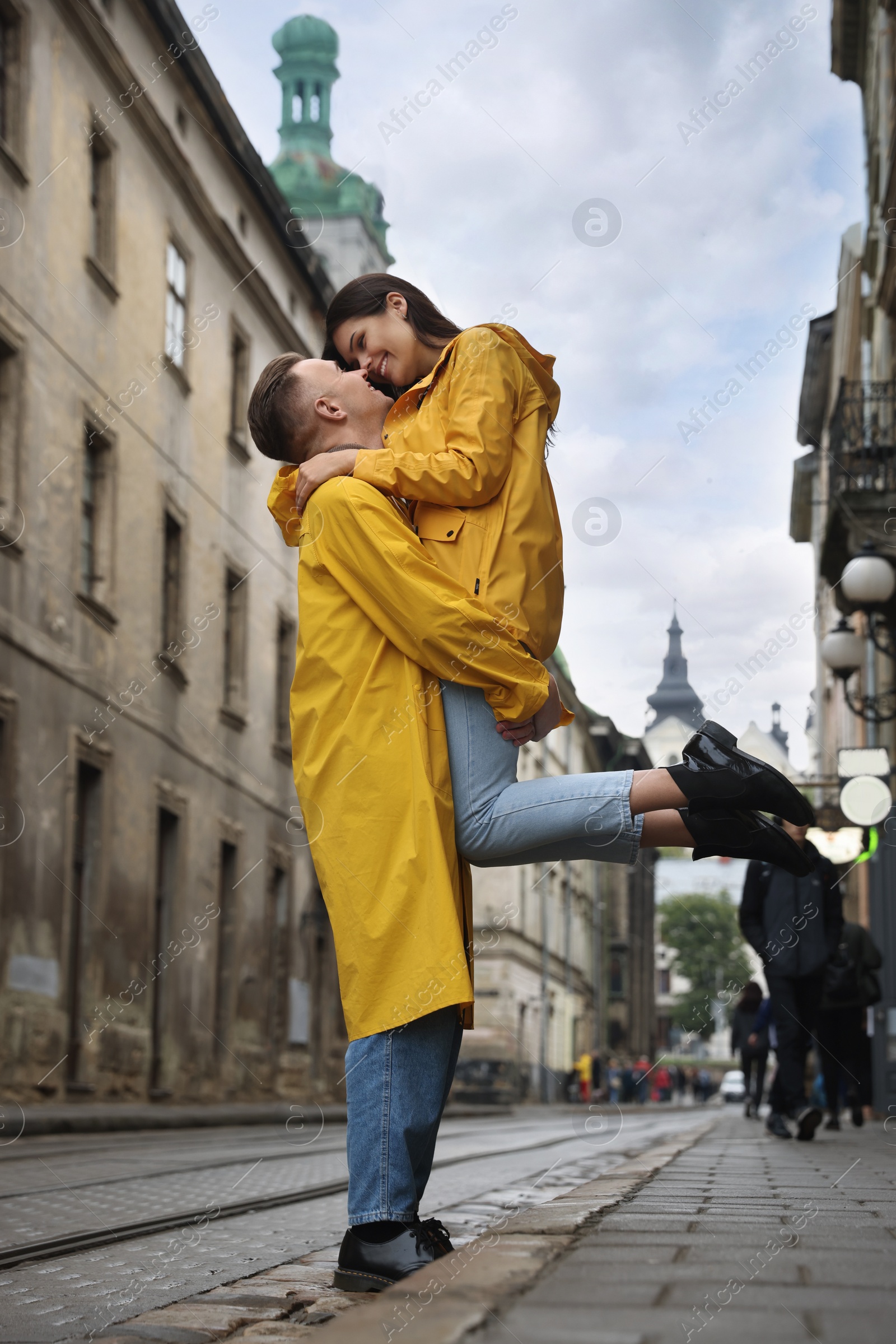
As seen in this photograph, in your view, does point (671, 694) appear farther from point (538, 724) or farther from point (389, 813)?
point (389, 813)

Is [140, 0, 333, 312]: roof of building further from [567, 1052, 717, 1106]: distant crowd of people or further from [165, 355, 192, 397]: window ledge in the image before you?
[567, 1052, 717, 1106]: distant crowd of people

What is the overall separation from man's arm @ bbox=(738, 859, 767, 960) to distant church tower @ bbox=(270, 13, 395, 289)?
28.0 meters

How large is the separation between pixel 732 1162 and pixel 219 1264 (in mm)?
3031

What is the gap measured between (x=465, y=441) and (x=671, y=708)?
5502 inches

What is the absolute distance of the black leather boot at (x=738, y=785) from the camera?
334 centimetres

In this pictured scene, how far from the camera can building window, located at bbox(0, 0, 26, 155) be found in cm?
1556

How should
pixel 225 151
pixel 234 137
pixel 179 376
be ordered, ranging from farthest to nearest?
pixel 225 151 < pixel 234 137 < pixel 179 376

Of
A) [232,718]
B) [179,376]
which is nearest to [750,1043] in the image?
[232,718]

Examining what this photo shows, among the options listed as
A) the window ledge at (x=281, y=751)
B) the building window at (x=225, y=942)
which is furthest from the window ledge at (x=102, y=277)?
the window ledge at (x=281, y=751)

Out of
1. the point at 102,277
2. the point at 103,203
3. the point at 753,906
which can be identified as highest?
the point at 103,203

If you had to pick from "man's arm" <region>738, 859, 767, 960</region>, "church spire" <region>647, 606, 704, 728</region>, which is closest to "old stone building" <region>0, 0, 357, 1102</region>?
"man's arm" <region>738, 859, 767, 960</region>

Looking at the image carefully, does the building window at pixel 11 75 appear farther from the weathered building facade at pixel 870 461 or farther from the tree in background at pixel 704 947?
the tree in background at pixel 704 947

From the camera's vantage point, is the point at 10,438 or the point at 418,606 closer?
the point at 418,606

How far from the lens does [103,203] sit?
1842 centimetres
